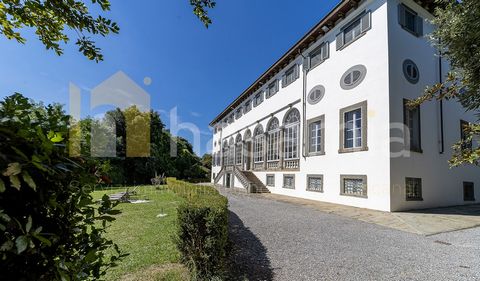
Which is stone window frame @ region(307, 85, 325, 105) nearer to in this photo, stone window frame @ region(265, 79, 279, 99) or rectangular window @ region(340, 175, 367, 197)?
stone window frame @ region(265, 79, 279, 99)

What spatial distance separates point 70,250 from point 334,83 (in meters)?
14.1

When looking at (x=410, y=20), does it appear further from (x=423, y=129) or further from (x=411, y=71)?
(x=423, y=129)

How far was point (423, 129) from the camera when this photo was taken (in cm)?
1193

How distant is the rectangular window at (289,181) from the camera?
642 inches

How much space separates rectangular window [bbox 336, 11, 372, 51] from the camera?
11.9 metres

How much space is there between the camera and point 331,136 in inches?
523

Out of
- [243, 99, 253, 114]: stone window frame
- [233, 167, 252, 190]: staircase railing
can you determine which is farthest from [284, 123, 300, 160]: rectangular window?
[243, 99, 253, 114]: stone window frame

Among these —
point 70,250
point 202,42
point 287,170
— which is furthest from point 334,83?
point 70,250

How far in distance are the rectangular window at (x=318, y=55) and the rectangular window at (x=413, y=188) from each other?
25.7ft

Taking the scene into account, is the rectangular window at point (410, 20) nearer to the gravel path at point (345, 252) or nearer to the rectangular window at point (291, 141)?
the rectangular window at point (291, 141)

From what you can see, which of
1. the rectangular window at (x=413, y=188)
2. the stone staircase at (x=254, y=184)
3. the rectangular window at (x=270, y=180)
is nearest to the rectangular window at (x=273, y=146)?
the rectangular window at (x=270, y=180)

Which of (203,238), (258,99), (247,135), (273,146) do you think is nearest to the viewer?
(203,238)

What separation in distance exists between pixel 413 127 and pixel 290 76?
8.76 meters

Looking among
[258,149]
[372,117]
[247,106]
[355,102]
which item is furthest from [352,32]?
[247,106]
